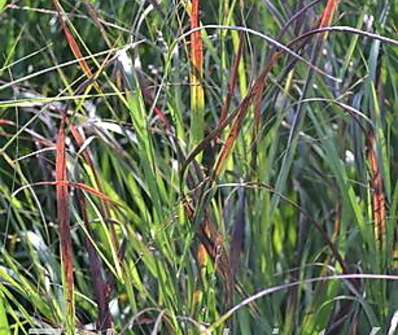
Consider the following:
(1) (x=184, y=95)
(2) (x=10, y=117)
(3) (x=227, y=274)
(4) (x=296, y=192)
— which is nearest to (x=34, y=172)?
(2) (x=10, y=117)

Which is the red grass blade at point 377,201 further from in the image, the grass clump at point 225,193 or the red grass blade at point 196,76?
the red grass blade at point 196,76

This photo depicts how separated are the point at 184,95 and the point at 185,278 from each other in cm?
42

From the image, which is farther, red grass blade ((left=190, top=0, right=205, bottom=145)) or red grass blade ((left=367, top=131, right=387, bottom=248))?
red grass blade ((left=367, top=131, right=387, bottom=248))

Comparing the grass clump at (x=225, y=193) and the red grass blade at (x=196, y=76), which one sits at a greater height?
the red grass blade at (x=196, y=76)

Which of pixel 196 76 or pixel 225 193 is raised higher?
pixel 196 76

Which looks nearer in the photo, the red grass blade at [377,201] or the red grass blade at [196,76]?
the red grass blade at [196,76]

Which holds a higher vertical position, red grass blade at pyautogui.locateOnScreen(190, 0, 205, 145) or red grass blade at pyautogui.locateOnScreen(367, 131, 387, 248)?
red grass blade at pyautogui.locateOnScreen(190, 0, 205, 145)

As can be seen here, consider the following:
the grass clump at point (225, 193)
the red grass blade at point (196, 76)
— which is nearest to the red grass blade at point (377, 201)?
the grass clump at point (225, 193)

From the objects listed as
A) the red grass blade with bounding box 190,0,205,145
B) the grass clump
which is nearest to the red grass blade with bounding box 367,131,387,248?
the grass clump

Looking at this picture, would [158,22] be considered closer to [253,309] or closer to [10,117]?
[10,117]

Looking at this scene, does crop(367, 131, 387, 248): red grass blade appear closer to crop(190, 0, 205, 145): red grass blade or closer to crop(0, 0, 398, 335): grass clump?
crop(0, 0, 398, 335): grass clump

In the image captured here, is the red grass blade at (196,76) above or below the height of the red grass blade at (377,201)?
above

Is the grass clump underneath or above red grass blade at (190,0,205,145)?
underneath

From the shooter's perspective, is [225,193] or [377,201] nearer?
[377,201]
